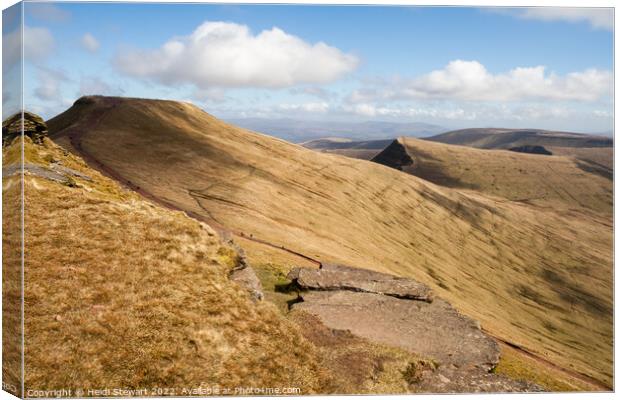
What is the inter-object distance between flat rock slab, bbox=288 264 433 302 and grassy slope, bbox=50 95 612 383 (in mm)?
13740

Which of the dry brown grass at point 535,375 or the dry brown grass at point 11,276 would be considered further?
the dry brown grass at point 535,375

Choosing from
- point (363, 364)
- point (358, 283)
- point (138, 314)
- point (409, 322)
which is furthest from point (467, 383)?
point (138, 314)

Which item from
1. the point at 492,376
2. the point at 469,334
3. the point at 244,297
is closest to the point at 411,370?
the point at 492,376

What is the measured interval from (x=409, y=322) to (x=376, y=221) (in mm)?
68048

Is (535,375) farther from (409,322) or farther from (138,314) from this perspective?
(138,314)

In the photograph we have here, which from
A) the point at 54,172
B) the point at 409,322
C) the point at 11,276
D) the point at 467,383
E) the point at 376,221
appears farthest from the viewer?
the point at 376,221

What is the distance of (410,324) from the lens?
2233cm

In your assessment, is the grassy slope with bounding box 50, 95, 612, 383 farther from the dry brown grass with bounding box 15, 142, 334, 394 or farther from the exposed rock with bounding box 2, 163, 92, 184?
the dry brown grass with bounding box 15, 142, 334, 394

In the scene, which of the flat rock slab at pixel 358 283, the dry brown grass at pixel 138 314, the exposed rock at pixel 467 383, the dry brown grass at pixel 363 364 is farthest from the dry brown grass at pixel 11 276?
the exposed rock at pixel 467 383

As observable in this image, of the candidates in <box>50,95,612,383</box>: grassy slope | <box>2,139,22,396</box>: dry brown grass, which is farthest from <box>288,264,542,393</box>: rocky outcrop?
<box>50,95,612,383</box>: grassy slope

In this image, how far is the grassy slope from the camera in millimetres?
52906

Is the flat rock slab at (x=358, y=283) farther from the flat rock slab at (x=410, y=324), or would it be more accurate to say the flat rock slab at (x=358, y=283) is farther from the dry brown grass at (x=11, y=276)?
the dry brown grass at (x=11, y=276)

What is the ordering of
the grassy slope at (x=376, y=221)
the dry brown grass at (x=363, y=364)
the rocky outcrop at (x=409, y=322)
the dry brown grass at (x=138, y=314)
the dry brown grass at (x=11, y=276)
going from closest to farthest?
the dry brown grass at (x=138, y=314)
the dry brown grass at (x=11, y=276)
the dry brown grass at (x=363, y=364)
the rocky outcrop at (x=409, y=322)
the grassy slope at (x=376, y=221)

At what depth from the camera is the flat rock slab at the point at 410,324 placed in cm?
2017
